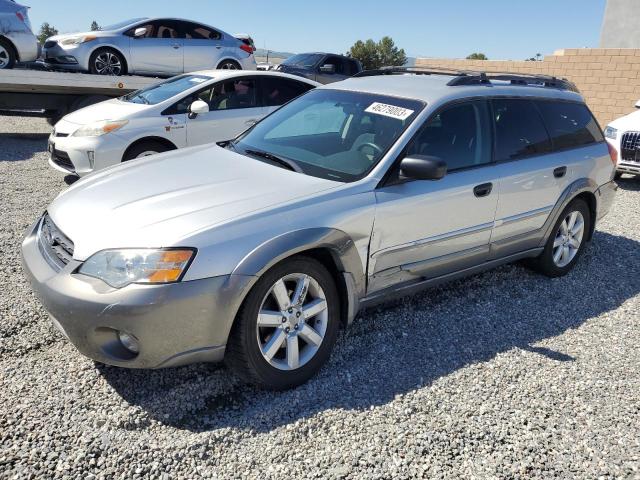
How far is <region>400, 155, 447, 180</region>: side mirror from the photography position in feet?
10.7

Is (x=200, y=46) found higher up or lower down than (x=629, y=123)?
higher up

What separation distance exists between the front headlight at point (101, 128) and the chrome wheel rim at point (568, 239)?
16.2 feet

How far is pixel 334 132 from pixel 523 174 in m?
1.46

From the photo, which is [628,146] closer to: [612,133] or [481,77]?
[612,133]

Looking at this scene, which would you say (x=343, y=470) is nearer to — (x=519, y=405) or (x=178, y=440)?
(x=178, y=440)

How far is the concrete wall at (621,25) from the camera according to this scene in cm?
2294

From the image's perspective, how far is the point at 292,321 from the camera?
3.02 meters

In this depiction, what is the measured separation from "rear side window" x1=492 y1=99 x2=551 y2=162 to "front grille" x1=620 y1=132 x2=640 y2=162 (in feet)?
17.6

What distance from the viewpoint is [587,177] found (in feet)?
15.7

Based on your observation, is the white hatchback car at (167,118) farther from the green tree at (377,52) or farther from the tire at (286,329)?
the green tree at (377,52)

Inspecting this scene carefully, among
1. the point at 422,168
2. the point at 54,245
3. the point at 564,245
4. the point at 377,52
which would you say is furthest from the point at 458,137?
the point at 377,52

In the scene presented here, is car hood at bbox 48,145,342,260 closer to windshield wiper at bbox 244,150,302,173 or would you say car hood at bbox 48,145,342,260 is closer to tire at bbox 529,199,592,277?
windshield wiper at bbox 244,150,302,173

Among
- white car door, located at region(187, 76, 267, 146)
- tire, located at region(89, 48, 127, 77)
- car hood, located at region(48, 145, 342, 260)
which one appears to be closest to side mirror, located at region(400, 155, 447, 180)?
car hood, located at region(48, 145, 342, 260)

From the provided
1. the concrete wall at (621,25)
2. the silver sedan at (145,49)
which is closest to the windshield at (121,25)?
the silver sedan at (145,49)
